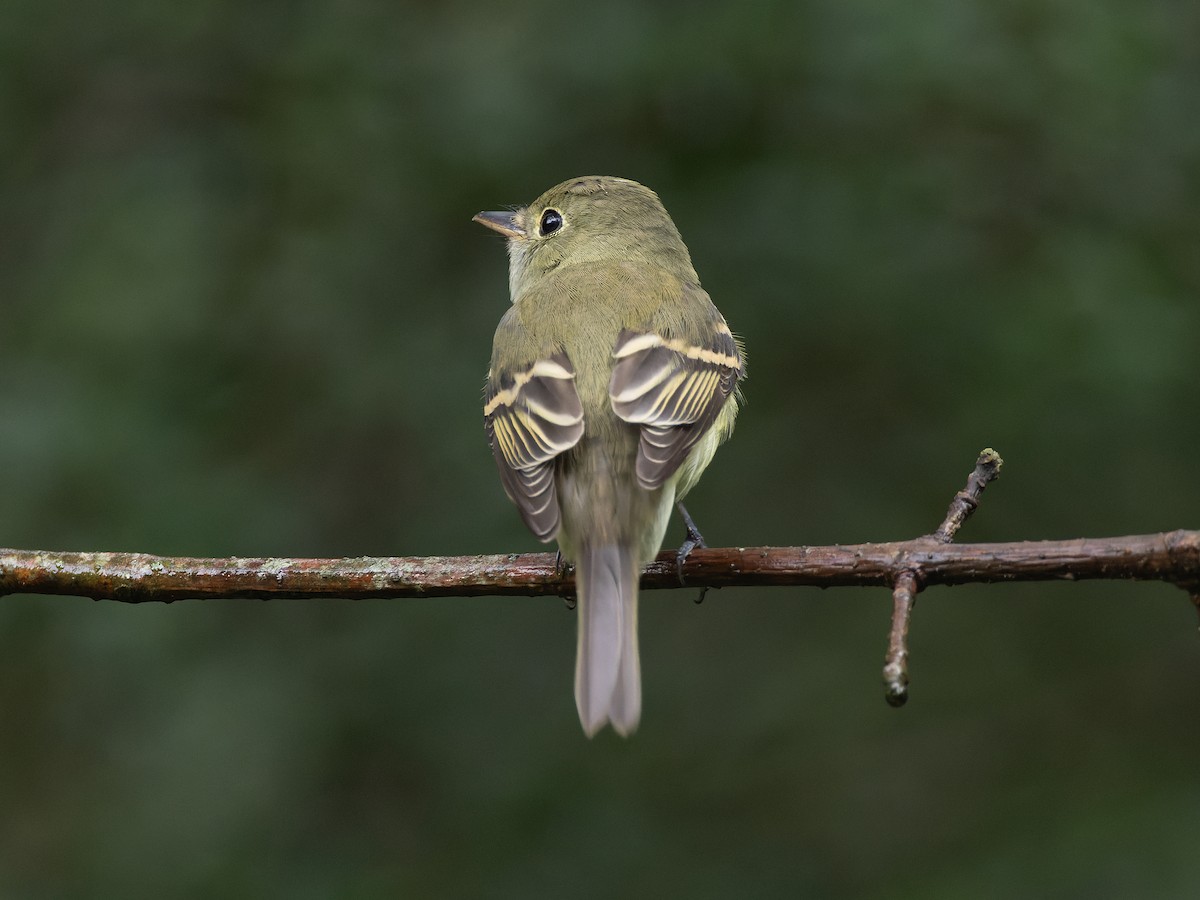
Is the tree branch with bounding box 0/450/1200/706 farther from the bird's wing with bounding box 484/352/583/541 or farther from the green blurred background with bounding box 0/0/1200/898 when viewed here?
the green blurred background with bounding box 0/0/1200/898

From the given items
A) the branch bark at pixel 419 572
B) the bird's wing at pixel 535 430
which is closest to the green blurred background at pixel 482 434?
the bird's wing at pixel 535 430

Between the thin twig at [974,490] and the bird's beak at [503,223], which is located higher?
the bird's beak at [503,223]

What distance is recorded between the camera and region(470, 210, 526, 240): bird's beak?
15.9 ft

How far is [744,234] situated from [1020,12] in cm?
115

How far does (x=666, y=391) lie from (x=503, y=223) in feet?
4.86

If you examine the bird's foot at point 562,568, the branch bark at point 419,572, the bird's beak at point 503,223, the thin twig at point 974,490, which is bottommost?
the branch bark at point 419,572

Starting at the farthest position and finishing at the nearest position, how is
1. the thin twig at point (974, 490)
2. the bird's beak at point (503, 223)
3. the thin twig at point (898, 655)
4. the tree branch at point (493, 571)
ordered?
the bird's beak at point (503, 223)
the thin twig at point (974, 490)
the tree branch at point (493, 571)
the thin twig at point (898, 655)

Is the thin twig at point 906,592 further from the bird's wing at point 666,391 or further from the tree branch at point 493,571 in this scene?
the bird's wing at point 666,391

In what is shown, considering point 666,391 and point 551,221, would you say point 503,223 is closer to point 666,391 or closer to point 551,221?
point 551,221

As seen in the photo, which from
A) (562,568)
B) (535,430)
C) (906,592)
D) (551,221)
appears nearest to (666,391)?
(535,430)

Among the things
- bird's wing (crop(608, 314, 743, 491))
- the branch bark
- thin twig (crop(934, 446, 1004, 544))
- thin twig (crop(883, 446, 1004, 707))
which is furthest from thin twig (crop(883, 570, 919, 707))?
bird's wing (crop(608, 314, 743, 491))

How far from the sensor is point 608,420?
3598 mm

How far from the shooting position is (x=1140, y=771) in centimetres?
496

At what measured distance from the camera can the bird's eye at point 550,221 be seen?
4871 millimetres
